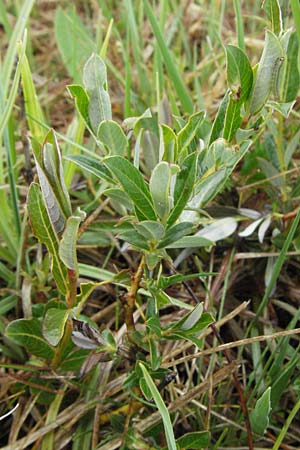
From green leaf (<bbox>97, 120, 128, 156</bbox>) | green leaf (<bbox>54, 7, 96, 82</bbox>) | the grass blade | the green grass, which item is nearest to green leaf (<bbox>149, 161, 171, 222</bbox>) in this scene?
the green grass

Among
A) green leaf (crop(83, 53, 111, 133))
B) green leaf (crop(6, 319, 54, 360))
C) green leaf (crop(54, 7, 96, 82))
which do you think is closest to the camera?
green leaf (crop(83, 53, 111, 133))

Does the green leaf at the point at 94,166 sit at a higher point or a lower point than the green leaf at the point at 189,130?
lower

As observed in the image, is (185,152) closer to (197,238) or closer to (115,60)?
(197,238)

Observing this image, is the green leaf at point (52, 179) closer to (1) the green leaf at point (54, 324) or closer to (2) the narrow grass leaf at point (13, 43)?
(1) the green leaf at point (54, 324)

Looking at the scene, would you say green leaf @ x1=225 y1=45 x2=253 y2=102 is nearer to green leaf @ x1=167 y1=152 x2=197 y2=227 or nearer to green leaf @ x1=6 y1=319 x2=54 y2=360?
green leaf @ x1=167 y1=152 x2=197 y2=227

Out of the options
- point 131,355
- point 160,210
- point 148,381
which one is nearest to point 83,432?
point 131,355

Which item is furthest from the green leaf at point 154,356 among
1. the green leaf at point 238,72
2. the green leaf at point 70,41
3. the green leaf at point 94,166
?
the green leaf at point 70,41
